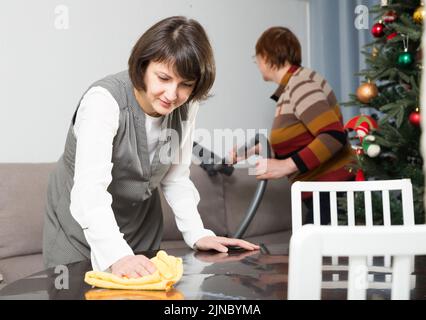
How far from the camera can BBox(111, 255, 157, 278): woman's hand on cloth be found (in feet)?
3.68

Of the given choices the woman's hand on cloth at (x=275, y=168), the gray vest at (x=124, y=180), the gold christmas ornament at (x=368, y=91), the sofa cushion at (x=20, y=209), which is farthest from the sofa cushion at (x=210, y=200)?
the gray vest at (x=124, y=180)

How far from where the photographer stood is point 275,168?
2898 mm

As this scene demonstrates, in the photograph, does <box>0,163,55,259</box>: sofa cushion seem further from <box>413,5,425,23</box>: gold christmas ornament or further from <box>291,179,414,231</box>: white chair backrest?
<box>413,5,425,23</box>: gold christmas ornament

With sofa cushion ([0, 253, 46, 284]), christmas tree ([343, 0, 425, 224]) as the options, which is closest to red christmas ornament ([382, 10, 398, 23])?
christmas tree ([343, 0, 425, 224])

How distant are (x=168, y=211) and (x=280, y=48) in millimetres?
1090

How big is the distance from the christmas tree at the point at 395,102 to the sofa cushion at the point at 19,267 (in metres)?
1.60

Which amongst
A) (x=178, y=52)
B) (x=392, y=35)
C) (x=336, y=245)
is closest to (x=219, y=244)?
(x=178, y=52)

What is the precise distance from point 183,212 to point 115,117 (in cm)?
42

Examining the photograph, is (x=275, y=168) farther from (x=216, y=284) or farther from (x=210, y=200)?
(x=216, y=284)

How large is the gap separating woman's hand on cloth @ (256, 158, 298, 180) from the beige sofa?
0.57 m

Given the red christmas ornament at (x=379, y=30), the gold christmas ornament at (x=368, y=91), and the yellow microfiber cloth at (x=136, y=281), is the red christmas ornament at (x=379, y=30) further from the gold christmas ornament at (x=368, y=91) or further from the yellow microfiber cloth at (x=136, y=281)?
the yellow microfiber cloth at (x=136, y=281)

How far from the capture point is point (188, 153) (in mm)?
Result: 1735

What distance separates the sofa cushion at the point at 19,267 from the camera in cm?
247
